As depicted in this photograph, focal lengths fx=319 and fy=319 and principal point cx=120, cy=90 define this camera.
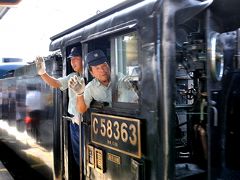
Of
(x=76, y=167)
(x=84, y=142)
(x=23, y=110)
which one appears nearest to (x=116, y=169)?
(x=84, y=142)

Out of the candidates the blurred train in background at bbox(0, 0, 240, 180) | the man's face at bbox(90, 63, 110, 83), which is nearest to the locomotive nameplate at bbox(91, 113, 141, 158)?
the blurred train in background at bbox(0, 0, 240, 180)

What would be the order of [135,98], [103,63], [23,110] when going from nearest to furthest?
[135,98] < [103,63] < [23,110]

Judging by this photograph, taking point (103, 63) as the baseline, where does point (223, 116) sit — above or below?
below

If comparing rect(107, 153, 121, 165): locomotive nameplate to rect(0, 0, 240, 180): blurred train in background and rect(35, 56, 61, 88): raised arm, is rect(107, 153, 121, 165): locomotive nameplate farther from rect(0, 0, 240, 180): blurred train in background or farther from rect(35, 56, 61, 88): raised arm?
rect(35, 56, 61, 88): raised arm

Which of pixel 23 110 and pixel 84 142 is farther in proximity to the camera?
pixel 23 110

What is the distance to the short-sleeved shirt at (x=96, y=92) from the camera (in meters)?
2.80

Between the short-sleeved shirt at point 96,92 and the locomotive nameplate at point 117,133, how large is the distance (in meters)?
0.15

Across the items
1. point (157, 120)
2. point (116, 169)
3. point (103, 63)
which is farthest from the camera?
point (103, 63)

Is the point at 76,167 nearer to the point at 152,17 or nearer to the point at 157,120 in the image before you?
the point at 157,120

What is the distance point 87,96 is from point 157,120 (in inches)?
39.9

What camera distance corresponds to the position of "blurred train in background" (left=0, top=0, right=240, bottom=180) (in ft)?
6.54

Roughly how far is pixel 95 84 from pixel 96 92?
80 millimetres

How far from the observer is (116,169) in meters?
2.55

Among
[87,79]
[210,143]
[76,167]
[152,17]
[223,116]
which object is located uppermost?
[152,17]
